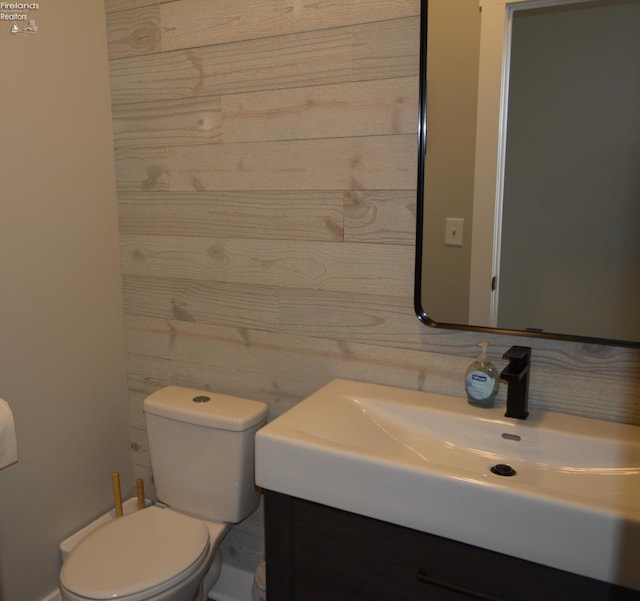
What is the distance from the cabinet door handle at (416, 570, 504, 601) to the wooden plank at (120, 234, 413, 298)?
0.69 m

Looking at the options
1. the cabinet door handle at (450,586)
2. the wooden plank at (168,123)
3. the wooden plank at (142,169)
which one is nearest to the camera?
the cabinet door handle at (450,586)

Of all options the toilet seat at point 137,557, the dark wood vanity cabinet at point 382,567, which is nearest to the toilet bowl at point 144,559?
the toilet seat at point 137,557

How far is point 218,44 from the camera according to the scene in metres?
1.67

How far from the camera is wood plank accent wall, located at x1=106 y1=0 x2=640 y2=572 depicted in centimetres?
145

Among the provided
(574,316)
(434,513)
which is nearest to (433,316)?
(574,316)

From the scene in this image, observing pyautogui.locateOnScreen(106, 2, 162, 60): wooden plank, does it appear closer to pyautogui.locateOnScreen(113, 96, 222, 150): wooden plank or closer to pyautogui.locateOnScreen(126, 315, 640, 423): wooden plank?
pyautogui.locateOnScreen(113, 96, 222, 150): wooden plank

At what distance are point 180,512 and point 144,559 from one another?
30cm

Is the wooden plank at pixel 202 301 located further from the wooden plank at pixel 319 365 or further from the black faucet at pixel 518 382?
the black faucet at pixel 518 382

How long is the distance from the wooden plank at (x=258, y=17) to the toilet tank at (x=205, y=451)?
1077 millimetres

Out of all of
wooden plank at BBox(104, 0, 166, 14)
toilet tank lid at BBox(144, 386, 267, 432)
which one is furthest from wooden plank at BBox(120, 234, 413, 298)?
wooden plank at BBox(104, 0, 166, 14)

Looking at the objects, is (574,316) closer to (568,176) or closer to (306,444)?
(568,176)

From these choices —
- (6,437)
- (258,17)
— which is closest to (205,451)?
(6,437)

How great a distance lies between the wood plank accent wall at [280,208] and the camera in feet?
4.75

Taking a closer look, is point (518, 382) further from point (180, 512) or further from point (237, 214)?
point (180, 512)
